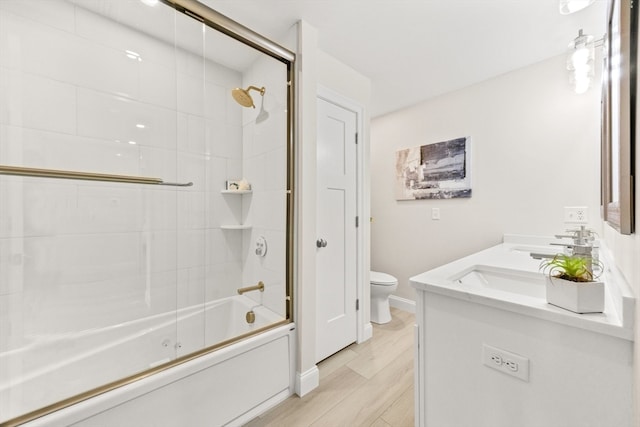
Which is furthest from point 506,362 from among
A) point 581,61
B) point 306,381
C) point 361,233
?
point 581,61

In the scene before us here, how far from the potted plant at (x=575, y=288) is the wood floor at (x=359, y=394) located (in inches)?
43.6

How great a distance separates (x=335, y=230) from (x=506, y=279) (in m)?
1.18

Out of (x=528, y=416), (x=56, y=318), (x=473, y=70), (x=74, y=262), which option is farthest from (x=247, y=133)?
(x=528, y=416)

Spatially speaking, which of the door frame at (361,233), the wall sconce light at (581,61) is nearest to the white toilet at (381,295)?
the door frame at (361,233)

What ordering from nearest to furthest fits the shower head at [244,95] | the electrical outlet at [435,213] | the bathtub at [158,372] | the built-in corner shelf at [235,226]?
the bathtub at [158,372] < the shower head at [244,95] < the built-in corner shelf at [235,226] < the electrical outlet at [435,213]

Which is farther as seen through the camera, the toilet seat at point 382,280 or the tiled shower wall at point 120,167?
the toilet seat at point 382,280

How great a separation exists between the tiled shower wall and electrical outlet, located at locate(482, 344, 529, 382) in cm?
120

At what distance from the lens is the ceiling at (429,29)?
1561 mm

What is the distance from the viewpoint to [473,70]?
225cm

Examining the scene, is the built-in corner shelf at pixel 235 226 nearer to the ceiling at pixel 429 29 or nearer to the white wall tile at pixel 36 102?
the white wall tile at pixel 36 102

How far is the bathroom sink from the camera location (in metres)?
1.15

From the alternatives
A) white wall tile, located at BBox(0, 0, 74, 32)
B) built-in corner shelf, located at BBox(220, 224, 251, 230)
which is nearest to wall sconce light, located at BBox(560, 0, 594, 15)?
built-in corner shelf, located at BBox(220, 224, 251, 230)

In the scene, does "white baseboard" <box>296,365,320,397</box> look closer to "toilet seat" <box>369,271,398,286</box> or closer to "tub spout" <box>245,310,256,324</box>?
"tub spout" <box>245,310,256,324</box>

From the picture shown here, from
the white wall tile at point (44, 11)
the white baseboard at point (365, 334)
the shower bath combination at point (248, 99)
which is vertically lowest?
the white baseboard at point (365, 334)
